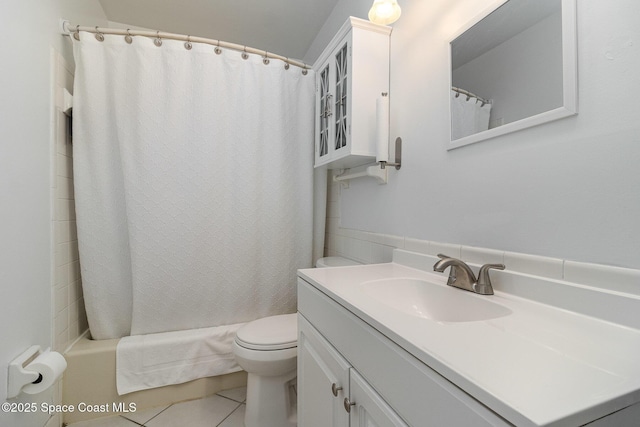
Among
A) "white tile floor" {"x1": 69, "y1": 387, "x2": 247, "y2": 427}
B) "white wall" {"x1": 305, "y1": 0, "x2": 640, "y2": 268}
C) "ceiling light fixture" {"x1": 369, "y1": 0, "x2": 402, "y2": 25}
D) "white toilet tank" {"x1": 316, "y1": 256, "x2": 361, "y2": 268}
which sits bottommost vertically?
"white tile floor" {"x1": 69, "y1": 387, "x2": 247, "y2": 427}

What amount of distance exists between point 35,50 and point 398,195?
165cm

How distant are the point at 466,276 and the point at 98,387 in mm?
1779

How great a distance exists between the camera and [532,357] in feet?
1.41

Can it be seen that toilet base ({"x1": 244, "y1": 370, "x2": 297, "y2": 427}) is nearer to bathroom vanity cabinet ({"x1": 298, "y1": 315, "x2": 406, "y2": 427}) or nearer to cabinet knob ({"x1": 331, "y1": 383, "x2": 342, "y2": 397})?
bathroom vanity cabinet ({"x1": 298, "y1": 315, "x2": 406, "y2": 427})

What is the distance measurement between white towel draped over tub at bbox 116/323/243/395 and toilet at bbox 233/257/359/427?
0.31 m

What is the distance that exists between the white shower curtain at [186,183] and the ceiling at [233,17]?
20.5 inches

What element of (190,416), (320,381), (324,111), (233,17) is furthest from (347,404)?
(233,17)

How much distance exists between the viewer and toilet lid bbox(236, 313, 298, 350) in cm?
125

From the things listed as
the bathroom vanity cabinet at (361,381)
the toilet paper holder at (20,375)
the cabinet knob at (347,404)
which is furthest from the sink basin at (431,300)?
the toilet paper holder at (20,375)

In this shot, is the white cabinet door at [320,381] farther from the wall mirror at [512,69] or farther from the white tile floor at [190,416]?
the wall mirror at [512,69]

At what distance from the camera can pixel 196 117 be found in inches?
60.7

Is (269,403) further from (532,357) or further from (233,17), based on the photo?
(233,17)

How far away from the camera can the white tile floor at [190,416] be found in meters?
1.33

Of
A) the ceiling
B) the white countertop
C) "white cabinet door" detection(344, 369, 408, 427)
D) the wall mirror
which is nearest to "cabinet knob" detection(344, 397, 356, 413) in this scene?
"white cabinet door" detection(344, 369, 408, 427)
